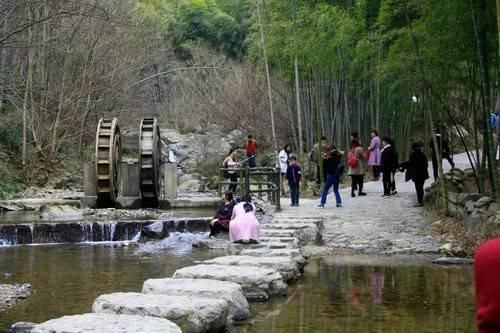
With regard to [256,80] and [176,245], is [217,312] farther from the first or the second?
[256,80]

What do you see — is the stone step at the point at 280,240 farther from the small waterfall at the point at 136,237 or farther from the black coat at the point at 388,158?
the black coat at the point at 388,158

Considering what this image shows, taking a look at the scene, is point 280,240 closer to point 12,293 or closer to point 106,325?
point 12,293

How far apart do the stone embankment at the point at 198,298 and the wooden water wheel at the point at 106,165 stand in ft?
29.5

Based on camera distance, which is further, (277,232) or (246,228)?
(277,232)

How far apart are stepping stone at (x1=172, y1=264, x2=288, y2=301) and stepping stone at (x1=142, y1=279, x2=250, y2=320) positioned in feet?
1.34

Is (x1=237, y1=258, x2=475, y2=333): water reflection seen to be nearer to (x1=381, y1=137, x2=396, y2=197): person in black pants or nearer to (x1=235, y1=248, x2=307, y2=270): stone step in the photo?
(x1=235, y1=248, x2=307, y2=270): stone step

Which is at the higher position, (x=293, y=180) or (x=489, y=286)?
(x=293, y=180)

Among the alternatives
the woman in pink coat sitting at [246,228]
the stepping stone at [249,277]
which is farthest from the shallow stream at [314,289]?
the woman in pink coat sitting at [246,228]

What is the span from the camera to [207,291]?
5141 millimetres

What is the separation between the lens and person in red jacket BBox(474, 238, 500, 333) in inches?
65.8

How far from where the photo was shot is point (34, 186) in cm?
2086

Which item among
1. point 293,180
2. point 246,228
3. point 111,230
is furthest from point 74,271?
point 293,180

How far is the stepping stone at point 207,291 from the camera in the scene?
513cm

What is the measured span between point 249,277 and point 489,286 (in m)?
4.44
